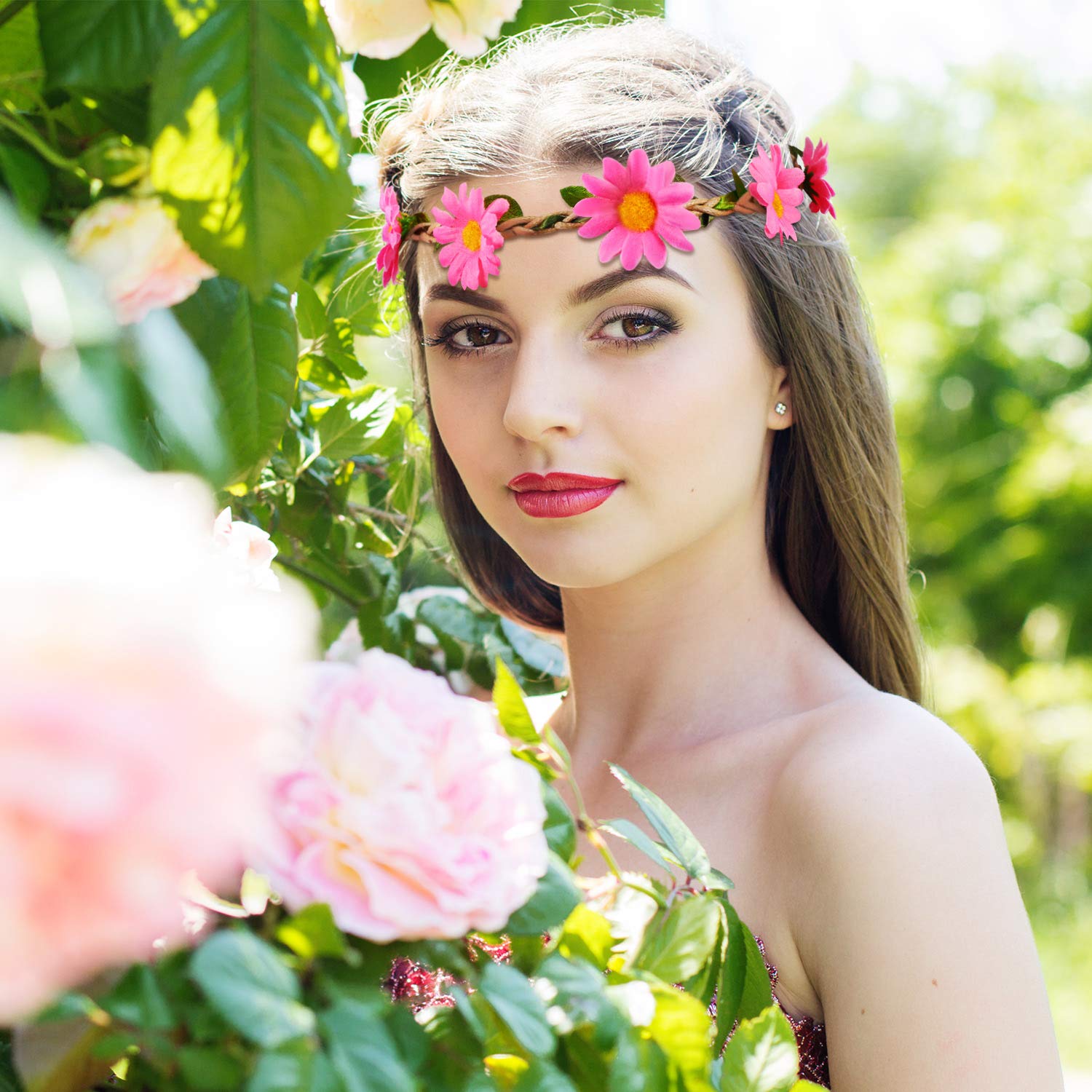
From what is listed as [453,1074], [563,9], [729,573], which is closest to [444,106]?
[563,9]

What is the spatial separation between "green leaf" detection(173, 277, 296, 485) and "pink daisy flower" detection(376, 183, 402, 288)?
0.82 m

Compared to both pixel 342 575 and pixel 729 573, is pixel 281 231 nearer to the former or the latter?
pixel 342 575

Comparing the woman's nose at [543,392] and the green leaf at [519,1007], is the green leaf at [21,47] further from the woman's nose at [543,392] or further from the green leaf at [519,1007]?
the woman's nose at [543,392]

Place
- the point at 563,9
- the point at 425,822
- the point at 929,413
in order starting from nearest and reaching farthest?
the point at 425,822 → the point at 563,9 → the point at 929,413

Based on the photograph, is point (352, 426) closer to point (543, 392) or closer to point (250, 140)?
point (543, 392)

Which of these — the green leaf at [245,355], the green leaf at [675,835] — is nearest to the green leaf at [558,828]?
the green leaf at [675,835]

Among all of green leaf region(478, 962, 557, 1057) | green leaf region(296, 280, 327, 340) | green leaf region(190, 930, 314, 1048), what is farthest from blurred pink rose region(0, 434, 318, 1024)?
green leaf region(296, 280, 327, 340)

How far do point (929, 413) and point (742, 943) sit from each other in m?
8.74

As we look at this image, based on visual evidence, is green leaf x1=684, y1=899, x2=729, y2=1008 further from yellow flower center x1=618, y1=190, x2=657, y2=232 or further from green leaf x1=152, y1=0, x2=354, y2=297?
yellow flower center x1=618, y1=190, x2=657, y2=232

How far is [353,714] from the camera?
500 millimetres

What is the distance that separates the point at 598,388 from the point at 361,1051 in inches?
39.4

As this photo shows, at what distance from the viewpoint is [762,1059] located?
65cm

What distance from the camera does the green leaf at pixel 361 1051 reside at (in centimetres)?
44

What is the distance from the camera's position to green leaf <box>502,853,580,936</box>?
55 cm
